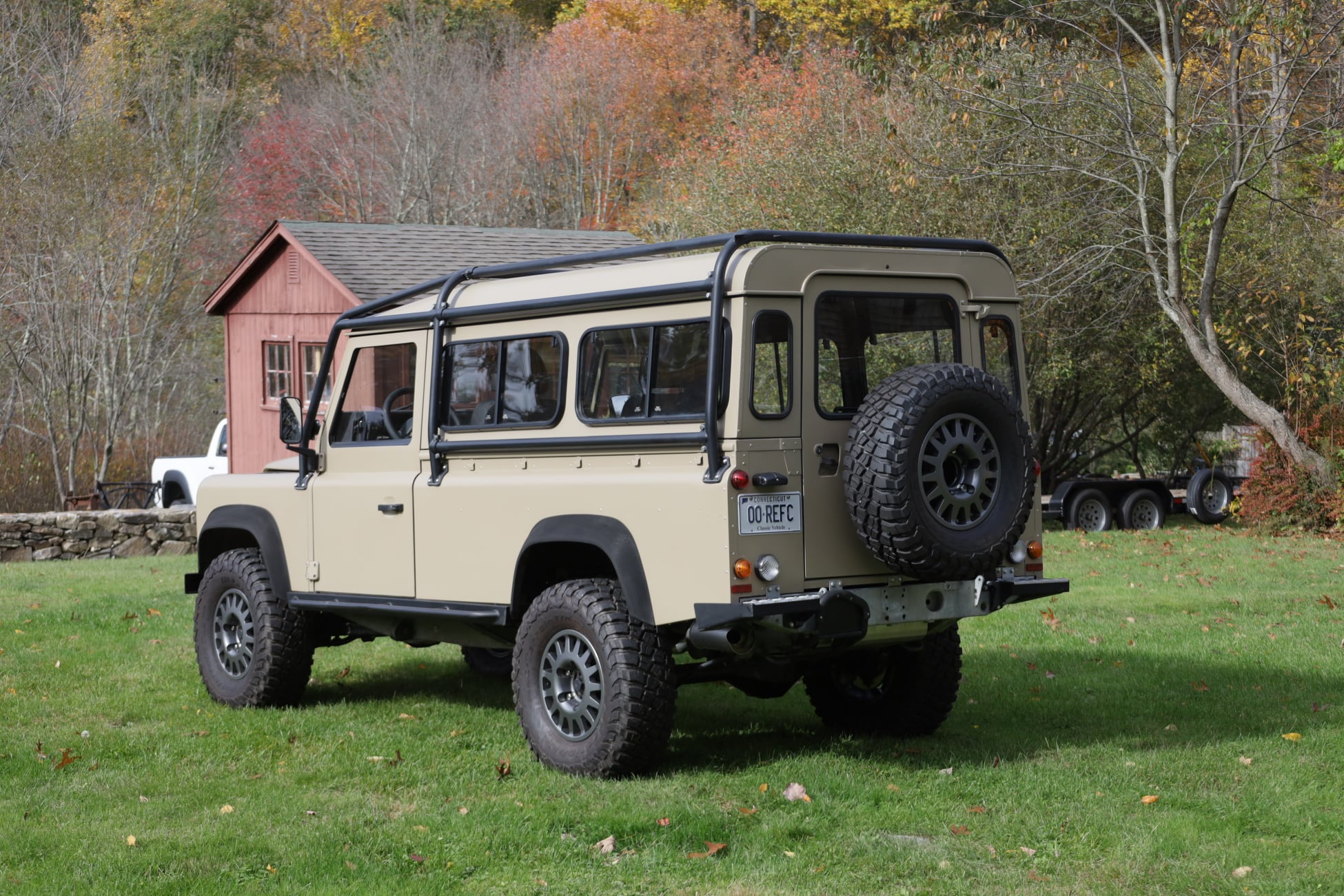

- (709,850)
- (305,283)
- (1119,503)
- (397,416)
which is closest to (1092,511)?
(1119,503)

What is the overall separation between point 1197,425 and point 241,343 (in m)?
16.1

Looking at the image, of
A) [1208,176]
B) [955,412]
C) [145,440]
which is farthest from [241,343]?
[955,412]

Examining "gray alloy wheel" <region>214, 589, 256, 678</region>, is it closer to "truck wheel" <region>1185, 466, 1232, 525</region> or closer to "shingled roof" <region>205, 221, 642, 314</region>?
"shingled roof" <region>205, 221, 642, 314</region>

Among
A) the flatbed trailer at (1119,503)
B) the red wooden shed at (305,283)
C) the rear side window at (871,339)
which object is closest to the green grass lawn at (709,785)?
the rear side window at (871,339)

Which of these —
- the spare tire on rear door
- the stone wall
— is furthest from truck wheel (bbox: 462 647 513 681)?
the stone wall

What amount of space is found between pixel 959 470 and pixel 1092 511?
16.1 meters

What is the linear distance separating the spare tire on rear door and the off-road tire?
15545mm

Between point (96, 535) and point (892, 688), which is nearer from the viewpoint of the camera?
point (892, 688)

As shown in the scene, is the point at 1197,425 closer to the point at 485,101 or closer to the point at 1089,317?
the point at 1089,317

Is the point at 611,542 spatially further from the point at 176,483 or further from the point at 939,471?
the point at 176,483

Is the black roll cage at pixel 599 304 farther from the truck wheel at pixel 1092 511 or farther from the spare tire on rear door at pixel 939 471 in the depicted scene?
the truck wheel at pixel 1092 511

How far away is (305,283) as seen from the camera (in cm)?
2291

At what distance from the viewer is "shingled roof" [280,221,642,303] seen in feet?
69.7

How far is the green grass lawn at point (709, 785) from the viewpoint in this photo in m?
5.43
